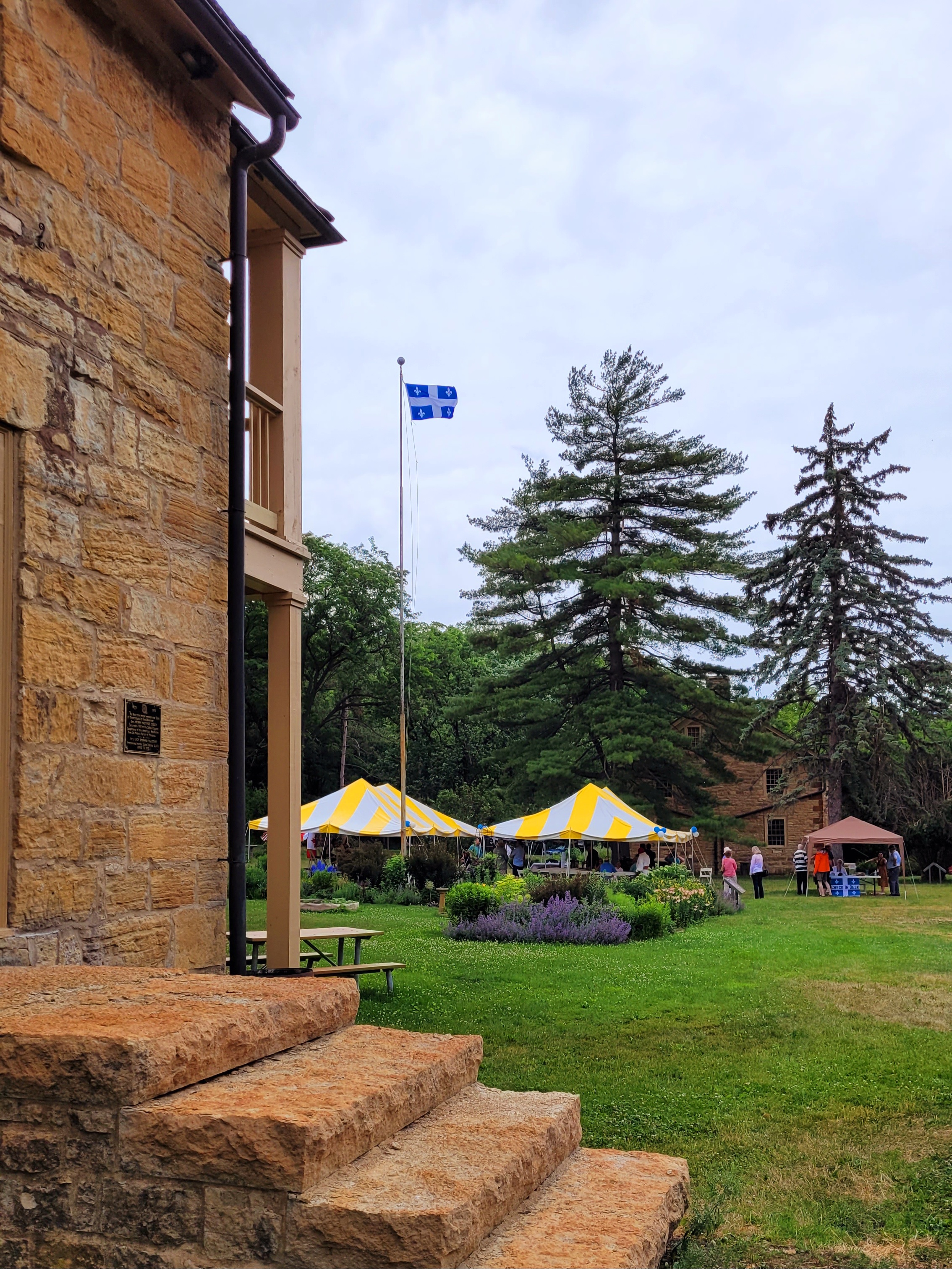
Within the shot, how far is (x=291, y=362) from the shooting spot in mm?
8828

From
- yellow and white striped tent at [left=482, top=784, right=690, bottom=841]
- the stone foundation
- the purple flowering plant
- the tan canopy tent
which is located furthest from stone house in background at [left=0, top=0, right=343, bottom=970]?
the tan canopy tent

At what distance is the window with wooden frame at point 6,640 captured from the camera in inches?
185

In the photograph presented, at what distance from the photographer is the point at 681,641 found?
39.5 metres

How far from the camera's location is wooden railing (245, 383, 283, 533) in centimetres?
834

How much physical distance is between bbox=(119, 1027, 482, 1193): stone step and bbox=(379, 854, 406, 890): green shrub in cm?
2203

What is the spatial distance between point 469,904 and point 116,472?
1301 centimetres

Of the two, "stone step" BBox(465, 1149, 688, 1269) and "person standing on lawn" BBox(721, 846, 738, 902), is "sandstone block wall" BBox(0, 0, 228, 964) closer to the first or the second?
"stone step" BBox(465, 1149, 688, 1269)

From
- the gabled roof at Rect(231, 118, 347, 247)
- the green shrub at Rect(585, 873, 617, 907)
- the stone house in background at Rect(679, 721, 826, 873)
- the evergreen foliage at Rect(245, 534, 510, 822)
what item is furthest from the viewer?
the stone house in background at Rect(679, 721, 826, 873)

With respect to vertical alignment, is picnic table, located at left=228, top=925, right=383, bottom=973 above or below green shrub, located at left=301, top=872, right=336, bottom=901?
above

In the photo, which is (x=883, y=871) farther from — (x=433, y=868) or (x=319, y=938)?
(x=319, y=938)

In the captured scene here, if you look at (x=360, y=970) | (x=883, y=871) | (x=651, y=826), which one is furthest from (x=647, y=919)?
(x=883, y=871)

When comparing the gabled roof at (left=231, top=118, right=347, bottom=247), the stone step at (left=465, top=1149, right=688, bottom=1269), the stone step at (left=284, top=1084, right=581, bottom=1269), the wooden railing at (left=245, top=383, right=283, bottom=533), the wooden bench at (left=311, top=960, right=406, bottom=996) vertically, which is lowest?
the wooden bench at (left=311, top=960, right=406, bottom=996)

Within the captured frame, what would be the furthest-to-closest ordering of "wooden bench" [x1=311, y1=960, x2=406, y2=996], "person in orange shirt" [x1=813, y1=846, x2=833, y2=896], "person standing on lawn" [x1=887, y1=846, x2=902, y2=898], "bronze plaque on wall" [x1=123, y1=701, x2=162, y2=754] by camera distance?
1. "person in orange shirt" [x1=813, y1=846, x2=833, y2=896]
2. "person standing on lawn" [x1=887, y1=846, x2=902, y2=898]
3. "wooden bench" [x1=311, y1=960, x2=406, y2=996]
4. "bronze plaque on wall" [x1=123, y1=701, x2=162, y2=754]

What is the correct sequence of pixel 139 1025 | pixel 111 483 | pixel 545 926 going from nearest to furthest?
pixel 139 1025
pixel 111 483
pixel 545 926
